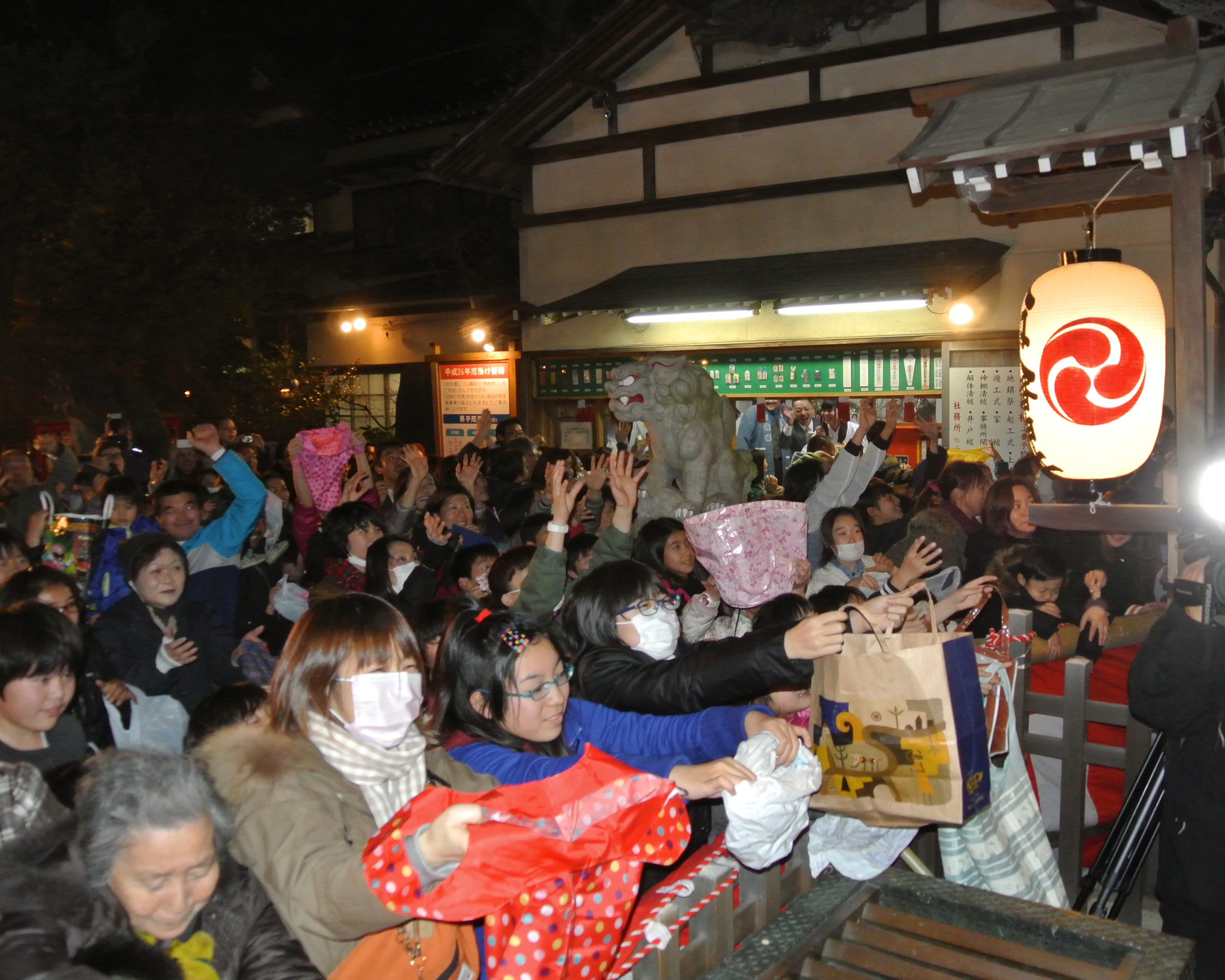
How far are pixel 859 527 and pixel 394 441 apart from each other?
203 inches

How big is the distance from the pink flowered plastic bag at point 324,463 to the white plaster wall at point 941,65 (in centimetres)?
727

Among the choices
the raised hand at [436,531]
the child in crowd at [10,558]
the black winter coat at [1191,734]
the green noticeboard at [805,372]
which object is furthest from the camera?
the green noticeboard at [805,372]

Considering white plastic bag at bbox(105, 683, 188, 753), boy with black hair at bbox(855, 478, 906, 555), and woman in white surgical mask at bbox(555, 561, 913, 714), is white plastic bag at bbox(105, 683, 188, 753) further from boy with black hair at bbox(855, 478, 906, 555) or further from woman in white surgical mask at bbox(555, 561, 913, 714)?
boy with black hair at bbox(855, 478, 906, 555)

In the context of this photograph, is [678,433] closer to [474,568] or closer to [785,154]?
[474,568]

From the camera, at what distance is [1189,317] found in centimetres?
443

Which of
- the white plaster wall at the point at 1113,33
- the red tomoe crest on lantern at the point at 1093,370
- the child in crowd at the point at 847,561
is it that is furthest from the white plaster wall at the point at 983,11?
the child in crowd at the point at 847,561

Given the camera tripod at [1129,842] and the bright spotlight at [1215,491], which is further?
the camera tripod at [1129,842]

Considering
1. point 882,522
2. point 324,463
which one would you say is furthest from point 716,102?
point 324,463

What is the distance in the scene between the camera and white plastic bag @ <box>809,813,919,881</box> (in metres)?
3.02

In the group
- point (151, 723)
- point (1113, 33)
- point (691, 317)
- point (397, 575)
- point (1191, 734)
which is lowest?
point (151, 723)

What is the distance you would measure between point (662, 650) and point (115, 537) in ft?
12.3

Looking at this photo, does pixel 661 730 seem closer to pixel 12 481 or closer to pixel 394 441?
pixel 394 441

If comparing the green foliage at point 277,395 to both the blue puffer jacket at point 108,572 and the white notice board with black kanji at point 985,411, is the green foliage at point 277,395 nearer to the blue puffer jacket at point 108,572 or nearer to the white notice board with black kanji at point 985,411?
the white notice board with black kanji at point 985,411

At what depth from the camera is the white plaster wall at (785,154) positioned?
36.1 feet
